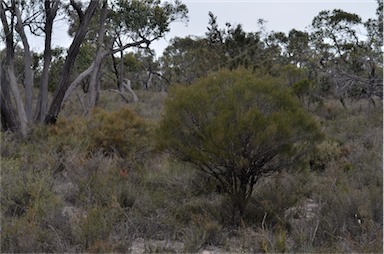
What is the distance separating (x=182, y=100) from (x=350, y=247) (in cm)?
226

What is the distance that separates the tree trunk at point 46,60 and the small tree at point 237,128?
6.41 metres

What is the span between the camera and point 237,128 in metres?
4.59

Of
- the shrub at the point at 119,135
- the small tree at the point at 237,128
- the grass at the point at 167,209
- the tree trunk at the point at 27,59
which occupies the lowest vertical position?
the grass at the point at 167,209

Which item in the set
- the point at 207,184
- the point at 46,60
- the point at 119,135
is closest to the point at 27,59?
the point at 46,60

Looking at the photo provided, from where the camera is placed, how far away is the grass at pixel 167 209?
416cm

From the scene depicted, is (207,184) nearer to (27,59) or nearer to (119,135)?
(119,135)

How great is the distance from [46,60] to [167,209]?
6996mm

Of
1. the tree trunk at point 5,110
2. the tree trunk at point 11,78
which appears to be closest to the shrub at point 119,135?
the tree trunk at point 11,78

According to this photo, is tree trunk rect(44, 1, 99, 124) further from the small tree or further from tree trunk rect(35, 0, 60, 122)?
the small tree

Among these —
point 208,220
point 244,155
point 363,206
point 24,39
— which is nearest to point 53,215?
point 208,220

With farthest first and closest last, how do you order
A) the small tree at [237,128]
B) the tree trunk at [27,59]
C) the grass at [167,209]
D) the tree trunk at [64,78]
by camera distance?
the tree trunk at [27,59], the tree trunk at [64,78], the small tree at [237,128], the grass at [167,209]

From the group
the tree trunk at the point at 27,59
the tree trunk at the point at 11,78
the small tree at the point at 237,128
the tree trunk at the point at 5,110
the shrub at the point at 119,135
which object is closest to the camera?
the small tree at the point at 237,128

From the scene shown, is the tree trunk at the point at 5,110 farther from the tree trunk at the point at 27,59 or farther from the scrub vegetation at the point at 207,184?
the scrub vegetation at the point at 207,184

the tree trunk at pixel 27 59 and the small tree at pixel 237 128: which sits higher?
the tree trunk at pixel 27 59
